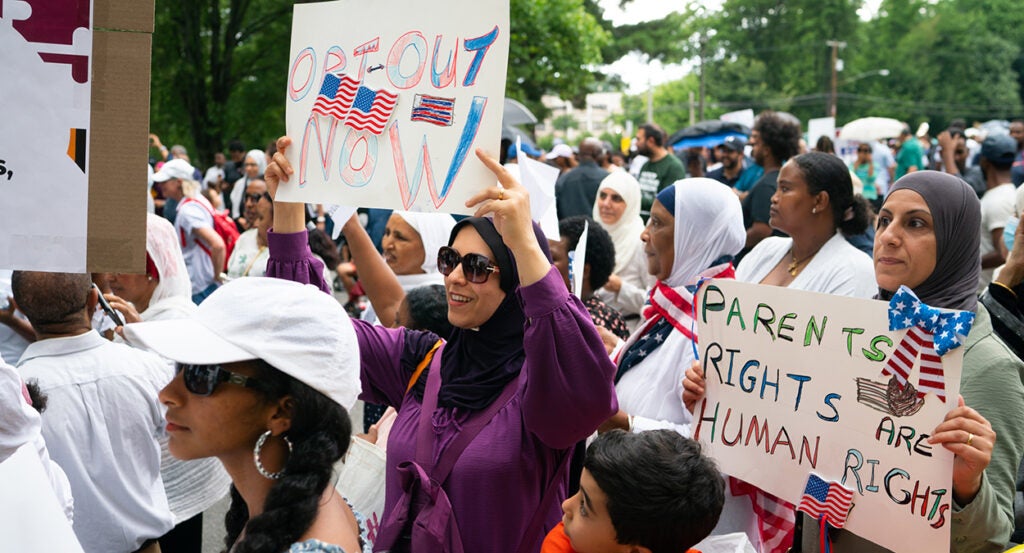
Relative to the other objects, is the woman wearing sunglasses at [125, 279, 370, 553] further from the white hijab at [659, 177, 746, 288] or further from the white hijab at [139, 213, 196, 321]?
the white hijab at [139, 213, 196, 321]

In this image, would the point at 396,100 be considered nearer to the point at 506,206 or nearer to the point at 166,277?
the point at 506,206

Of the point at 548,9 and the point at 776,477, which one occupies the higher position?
the point at 548,9

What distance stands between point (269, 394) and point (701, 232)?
7.35 feet

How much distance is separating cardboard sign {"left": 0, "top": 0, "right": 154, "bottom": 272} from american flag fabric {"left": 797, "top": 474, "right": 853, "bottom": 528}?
185 cm

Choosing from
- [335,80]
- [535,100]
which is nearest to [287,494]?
[335,80]

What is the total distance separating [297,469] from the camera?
2277mm

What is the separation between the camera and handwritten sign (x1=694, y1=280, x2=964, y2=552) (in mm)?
2574

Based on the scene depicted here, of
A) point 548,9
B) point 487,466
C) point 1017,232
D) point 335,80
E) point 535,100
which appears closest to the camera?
point 487,466

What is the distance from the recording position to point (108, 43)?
82.4 inches

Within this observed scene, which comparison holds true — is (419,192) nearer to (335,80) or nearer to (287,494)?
(335,80)

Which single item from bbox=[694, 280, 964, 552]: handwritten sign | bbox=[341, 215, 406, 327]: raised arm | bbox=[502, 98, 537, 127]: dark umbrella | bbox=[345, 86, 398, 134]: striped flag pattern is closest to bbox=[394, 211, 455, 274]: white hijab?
bbox=[341, 215, 406, 327]: raised arm

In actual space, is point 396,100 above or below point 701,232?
above

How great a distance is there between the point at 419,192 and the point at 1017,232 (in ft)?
7.65

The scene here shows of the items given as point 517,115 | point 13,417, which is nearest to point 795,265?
point 13,417
